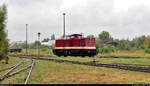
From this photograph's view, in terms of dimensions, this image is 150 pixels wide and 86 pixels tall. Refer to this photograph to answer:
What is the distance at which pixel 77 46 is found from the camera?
34281 mm

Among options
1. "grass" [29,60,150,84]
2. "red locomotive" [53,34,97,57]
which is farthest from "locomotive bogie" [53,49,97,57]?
"grass" [29,60,150,84]

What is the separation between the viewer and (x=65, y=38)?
36.7m

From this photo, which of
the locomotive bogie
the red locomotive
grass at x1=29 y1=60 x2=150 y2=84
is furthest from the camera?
the locomotive bogie

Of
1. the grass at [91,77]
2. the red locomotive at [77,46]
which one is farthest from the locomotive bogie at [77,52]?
the grass at [91,77]

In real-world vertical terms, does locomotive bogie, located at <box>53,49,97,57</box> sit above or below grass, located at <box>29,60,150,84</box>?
above

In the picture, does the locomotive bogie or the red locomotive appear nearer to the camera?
the red locomotive

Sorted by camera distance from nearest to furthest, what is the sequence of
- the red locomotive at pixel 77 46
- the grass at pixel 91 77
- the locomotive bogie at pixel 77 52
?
the grass at pixel 91 77 → the red locomotive at pixel 77 46 → the locomotive bogie at pixel 77 52

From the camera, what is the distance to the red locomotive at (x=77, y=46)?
33.6 metres

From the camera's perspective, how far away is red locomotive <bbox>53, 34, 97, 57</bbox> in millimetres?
33562

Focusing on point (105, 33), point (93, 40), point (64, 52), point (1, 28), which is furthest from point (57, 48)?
point (105, 33)

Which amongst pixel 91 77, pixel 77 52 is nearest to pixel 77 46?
pixel 77 52

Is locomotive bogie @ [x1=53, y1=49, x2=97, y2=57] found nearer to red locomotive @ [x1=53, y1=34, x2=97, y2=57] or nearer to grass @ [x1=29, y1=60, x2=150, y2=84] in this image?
red locomotive @ [x1=53, y1=34, x2=97, y2=57]

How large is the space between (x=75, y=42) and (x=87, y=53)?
3.02 m

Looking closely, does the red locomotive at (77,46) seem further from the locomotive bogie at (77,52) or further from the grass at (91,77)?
the grass at (91,77)
